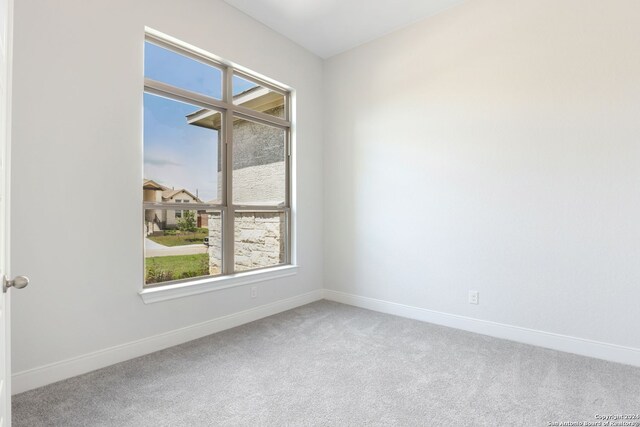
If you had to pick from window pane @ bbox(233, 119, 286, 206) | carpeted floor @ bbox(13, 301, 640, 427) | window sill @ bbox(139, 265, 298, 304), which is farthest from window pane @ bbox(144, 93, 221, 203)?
carpeted floor @ bbox(13, 301, 640, 427)

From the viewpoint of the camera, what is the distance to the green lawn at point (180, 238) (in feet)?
8.84

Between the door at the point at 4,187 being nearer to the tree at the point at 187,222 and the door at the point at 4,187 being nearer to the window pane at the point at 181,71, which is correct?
the window pane at the point at 181,71

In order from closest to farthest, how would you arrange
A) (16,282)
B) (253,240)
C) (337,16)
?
(16,282) < (337,16) < (253,240)

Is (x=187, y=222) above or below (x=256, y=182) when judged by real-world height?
below

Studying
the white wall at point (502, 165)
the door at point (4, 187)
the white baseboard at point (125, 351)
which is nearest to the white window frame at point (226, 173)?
the white baseboard at point (125, 351)

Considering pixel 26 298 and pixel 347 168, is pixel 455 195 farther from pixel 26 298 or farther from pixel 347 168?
pixel 26 298

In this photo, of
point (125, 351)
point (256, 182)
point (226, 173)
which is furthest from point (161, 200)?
point (125, 351)

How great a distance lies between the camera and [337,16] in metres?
3.19

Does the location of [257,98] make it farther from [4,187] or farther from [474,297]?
[474,297]

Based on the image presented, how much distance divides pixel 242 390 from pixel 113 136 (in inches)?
76.2

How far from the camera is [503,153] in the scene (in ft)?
9.20

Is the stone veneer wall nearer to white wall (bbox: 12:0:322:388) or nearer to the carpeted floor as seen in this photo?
white wall (bbox: 12:0:322:388)

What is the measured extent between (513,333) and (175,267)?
9.61ft

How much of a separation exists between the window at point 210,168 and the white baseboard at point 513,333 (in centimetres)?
123
